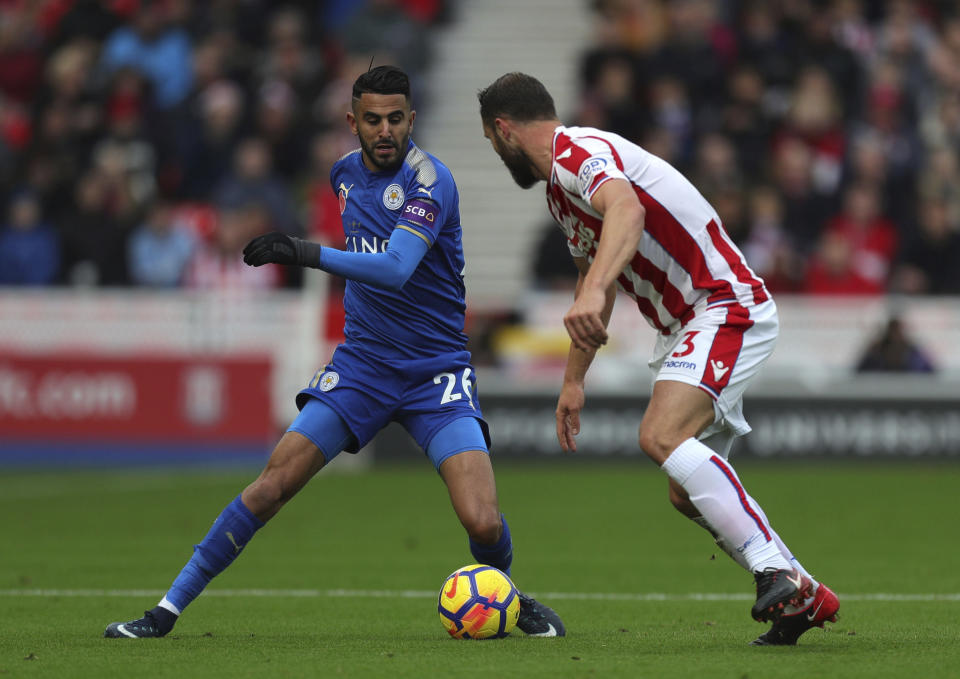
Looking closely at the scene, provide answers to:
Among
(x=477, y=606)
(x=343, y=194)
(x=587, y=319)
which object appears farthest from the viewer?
(x=343, y=194)

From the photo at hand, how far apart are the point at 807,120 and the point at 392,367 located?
13.1 m

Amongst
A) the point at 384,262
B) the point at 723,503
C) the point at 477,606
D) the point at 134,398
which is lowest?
the point at 134,398

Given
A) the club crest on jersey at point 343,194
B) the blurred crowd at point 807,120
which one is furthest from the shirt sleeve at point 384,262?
the blurred crowd at point 807,120

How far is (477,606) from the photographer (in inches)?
286

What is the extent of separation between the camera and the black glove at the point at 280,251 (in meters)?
6.65

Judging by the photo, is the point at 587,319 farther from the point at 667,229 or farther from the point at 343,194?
the point at 343,194

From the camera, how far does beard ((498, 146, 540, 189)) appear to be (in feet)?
22.7

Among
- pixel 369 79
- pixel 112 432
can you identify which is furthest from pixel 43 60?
pixel 369 79

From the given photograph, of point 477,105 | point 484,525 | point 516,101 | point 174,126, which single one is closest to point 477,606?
point 484,525

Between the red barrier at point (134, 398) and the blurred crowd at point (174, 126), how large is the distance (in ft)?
5.63

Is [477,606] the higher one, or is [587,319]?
[587,319]

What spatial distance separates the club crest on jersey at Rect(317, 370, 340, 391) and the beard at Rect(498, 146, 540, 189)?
49.8 inches

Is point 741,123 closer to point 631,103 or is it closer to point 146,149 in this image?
point 631,103

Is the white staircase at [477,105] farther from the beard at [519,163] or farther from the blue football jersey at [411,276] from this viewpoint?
the beard at [519,163]
